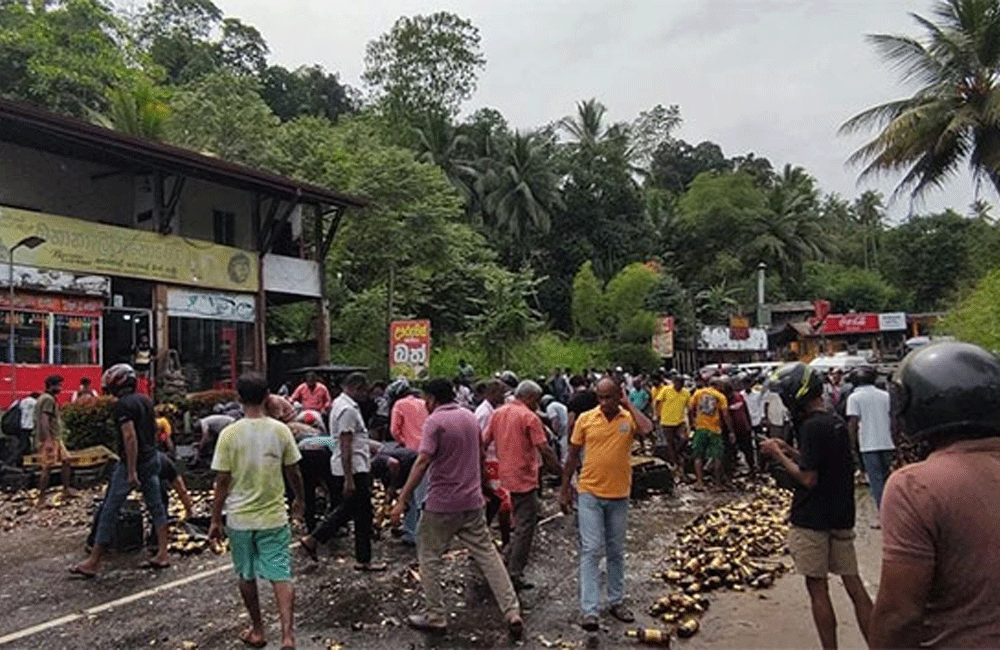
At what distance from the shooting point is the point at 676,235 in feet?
202

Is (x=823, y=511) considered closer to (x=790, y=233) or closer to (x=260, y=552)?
(x=260, y=552)

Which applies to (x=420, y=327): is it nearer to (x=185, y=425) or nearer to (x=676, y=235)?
(x=185, y=425)

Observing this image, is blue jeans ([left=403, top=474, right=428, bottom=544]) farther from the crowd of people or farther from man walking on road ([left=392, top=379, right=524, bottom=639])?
man walking on road ([left=392, top=379, right=524, bottom=639])

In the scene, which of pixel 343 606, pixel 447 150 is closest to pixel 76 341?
pixel 343 606

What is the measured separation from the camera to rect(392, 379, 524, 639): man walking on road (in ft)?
19.4

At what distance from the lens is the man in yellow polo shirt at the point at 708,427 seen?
1278cm

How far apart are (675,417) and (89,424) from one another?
10471 millimetres

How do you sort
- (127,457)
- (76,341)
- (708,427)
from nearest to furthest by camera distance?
1. (127,457)
2. (708,427)
3. (76,341)

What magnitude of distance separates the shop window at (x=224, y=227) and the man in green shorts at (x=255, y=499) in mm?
21132

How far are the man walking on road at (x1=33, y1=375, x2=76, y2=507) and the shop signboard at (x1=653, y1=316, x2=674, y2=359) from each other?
29873mm

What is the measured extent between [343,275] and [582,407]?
26326mm

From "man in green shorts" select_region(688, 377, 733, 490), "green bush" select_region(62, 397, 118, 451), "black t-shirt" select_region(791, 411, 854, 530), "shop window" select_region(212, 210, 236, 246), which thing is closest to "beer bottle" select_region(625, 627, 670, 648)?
"black t-shirt" select_region(791, 411, 854, 530)

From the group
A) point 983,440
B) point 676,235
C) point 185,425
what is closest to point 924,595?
point 983,440

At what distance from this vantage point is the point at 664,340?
3872cm
